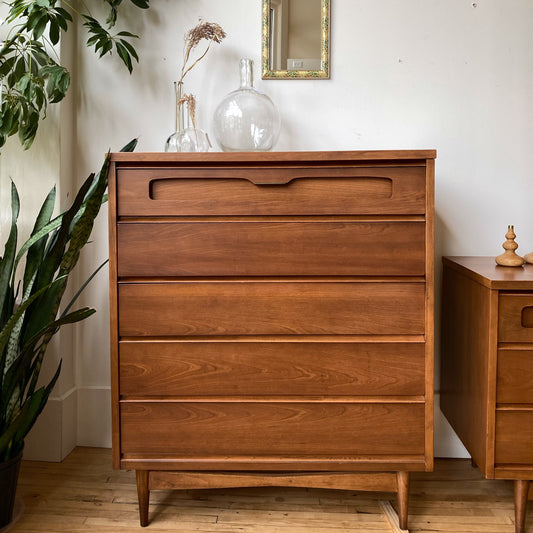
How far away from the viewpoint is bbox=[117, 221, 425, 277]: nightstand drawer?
4.57 feet

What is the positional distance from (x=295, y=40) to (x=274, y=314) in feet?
3.48

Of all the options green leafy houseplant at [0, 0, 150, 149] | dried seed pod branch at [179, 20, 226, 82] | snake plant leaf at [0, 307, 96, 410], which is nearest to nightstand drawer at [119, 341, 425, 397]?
snake plant leaf at [0, 307, 96, 410]

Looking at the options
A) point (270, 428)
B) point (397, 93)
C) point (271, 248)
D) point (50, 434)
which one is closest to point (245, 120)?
point (271, 248)

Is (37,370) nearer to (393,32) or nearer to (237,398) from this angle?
(237,398)

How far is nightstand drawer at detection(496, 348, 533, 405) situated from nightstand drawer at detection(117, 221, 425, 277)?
1.05 ft

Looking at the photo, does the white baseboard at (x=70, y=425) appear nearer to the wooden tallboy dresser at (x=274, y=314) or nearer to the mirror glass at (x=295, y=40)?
the wooden tallboy dresser at (x=274, y=314)

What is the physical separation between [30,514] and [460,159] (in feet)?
6.06

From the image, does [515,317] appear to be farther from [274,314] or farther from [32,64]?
[32,64]

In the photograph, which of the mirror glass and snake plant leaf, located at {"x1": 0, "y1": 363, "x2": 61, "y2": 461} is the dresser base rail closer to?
snake plant leaf, located at {"x1": 0, "y1": 363, "x2": 61, "y2": 461}

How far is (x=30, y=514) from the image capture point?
1564 mm

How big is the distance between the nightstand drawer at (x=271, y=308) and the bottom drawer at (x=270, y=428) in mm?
210

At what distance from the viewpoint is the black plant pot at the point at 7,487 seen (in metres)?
1.46

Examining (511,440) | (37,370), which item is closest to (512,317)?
(511,440)

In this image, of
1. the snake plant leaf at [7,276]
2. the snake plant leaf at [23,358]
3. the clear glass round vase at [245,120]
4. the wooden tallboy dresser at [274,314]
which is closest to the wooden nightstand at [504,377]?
the wooden tallboy dresser at [274,314]
